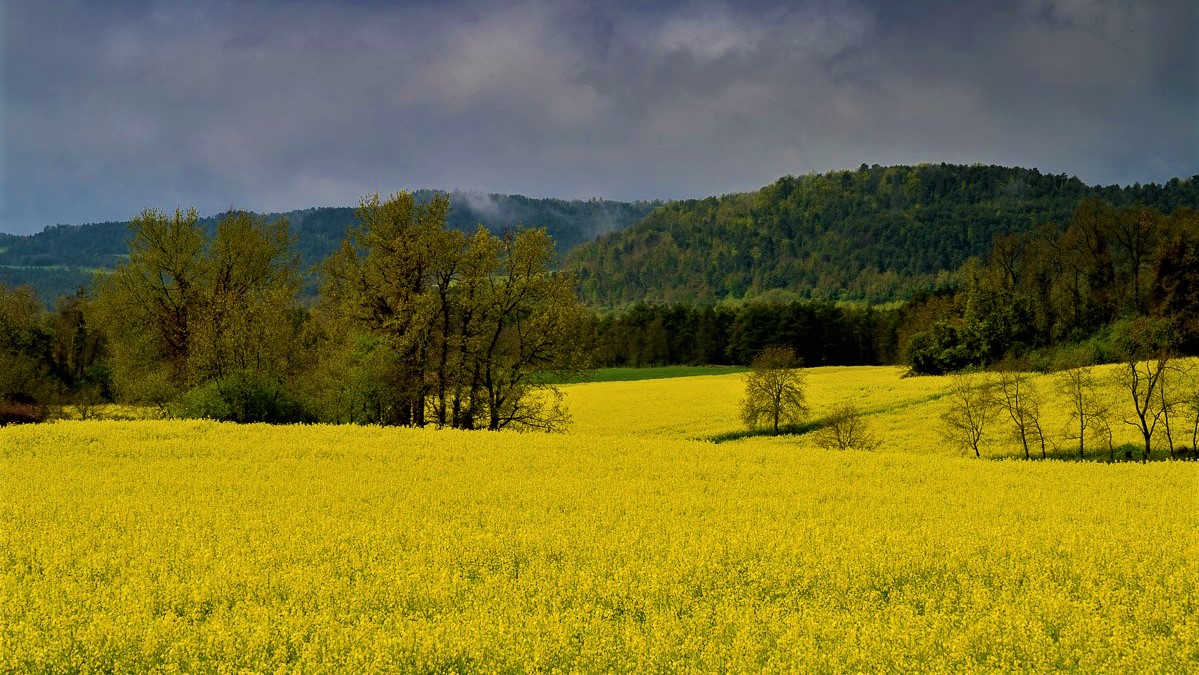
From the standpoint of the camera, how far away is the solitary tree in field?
43.3 meters

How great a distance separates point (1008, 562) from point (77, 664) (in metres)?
10.9

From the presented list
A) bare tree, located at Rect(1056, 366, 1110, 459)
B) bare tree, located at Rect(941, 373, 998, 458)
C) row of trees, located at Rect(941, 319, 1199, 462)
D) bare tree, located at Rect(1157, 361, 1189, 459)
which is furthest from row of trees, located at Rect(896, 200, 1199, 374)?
bare tree, located at Rect(941, 373, 998, 458)

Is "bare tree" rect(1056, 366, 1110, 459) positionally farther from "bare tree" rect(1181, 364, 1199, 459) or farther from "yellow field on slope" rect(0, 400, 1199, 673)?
"yellow field on slope" rect(0, 400, 1199, 673)

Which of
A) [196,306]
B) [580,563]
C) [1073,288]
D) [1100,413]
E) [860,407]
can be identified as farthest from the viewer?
[1073,288]

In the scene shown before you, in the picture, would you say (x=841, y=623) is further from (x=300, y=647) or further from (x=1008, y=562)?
(x=300, y=647)

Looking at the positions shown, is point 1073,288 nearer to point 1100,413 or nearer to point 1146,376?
point 1146,376

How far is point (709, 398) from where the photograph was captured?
5919 cm

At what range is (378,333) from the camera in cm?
3070

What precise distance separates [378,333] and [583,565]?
75.4 feet

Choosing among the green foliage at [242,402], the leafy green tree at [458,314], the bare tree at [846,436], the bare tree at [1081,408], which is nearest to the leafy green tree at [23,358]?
the green foliage at [242,402]

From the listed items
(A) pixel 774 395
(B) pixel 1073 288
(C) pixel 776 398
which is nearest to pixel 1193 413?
(C) pixel 776 398

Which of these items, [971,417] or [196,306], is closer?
[971,417]

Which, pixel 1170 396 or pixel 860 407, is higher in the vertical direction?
pixel 1170 396

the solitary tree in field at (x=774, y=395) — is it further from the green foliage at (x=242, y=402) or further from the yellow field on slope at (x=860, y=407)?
the green foliage at (x=242, y=402)
